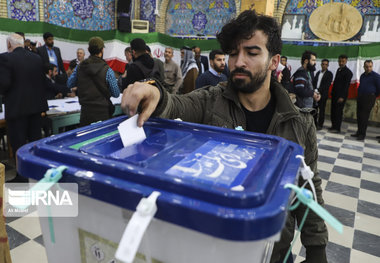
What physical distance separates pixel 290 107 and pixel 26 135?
9.24ft

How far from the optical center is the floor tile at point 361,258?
80.7 inches

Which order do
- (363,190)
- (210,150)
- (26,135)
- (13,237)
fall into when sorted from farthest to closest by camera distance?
(363,190) → (26,135) → (13,237) → (210,150)

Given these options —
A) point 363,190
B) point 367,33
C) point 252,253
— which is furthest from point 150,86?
point 367,33

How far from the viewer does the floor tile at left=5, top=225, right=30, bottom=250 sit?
6.64 ft

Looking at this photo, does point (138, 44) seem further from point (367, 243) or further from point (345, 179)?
point (345, 179)

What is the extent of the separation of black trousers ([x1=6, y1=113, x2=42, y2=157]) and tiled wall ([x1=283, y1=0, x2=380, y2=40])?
23.3 feet

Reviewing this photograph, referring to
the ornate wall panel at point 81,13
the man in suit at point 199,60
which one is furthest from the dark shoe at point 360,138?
the ornate wall panel at point 81,13

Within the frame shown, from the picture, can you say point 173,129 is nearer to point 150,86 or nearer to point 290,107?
point 150,86

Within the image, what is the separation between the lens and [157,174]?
19.9 inches

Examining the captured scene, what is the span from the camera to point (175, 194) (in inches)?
18.8

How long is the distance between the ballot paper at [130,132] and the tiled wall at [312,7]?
26.0 ft

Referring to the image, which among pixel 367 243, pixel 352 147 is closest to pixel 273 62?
pixel 367 243

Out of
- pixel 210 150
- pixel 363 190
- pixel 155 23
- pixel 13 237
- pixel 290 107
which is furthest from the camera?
pixel 155 23

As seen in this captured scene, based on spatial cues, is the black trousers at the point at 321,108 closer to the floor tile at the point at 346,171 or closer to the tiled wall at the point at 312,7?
the tiled wall at the point at 312,7
